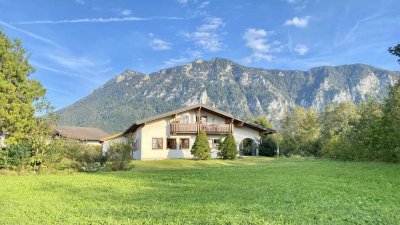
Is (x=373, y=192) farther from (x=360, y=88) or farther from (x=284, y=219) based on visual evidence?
(x=360, y=88)

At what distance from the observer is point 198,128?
3956cm

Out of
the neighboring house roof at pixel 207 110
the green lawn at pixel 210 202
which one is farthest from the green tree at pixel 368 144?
the neighboring house roof at pixel 207 110

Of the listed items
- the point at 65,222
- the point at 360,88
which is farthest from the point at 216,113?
the point at 360,88

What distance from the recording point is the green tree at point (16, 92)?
95.5ft

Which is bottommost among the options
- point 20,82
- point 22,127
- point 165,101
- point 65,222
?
point 65,222

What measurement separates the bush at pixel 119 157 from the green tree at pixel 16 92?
6.34 meters

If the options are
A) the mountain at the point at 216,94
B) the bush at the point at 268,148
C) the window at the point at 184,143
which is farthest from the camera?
the mountain at the point at 216,94

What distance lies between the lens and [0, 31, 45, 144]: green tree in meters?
29.1

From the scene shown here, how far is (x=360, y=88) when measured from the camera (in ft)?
636

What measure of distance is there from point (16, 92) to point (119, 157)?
37.9 ft

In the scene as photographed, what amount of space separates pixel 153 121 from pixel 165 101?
12695cm

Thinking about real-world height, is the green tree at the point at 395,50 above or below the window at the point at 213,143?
above

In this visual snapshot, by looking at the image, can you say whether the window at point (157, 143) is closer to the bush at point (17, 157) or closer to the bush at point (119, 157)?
the bush at point (119, 157)

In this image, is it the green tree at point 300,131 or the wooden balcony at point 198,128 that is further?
the green tree at point 300,131
